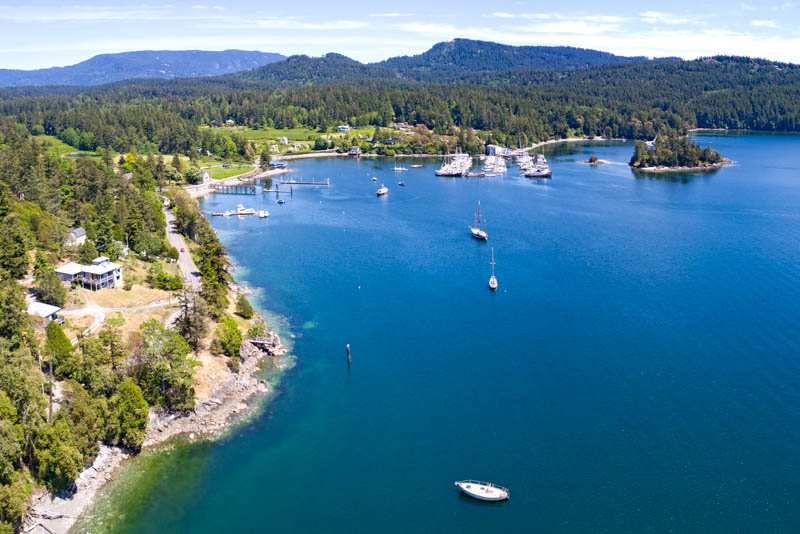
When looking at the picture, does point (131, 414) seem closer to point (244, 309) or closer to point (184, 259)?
point (244, 309)

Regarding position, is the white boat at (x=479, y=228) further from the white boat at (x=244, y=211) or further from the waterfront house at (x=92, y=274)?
the waterfront house at (x=92, y=274)

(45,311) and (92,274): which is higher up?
(92,274)

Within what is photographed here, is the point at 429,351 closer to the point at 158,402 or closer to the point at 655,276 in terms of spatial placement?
the point at 158,402

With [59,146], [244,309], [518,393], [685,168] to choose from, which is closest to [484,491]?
[518,393]

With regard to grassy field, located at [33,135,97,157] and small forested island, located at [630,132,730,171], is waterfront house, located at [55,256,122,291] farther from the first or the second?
small forested island, located at [630,132,730,171]

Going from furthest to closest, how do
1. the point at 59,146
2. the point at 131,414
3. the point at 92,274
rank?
the point at 59,146 < the point at 92,274 < the point at 131,414
